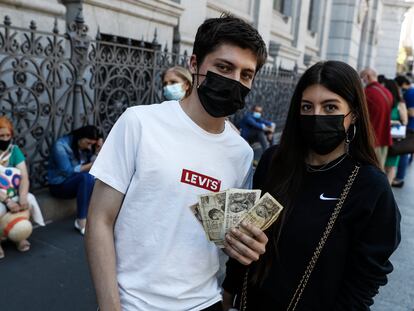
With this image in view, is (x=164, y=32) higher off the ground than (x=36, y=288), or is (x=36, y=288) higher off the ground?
(x=164, y=32)

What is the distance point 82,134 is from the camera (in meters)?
5.04

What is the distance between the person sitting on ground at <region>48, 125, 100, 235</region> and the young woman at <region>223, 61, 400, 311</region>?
317cm

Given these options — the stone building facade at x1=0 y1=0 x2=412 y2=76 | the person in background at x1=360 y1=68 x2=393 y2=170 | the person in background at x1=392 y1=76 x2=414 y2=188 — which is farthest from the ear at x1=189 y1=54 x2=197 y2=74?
the person in background at x1=392 y1=76 x2=414 y2=188

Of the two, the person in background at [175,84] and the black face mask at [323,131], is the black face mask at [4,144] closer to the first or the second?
the person in background at [175,84]

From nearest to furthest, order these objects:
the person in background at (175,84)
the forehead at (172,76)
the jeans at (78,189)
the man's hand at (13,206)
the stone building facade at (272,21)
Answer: the man's hand at (13,206) < the jeans at (78,189) < the person in background at (175,84) < the forehead at (172,76) < the stone building facade at (272,21)

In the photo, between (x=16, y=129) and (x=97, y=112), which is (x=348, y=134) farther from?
(x=97, y=112)

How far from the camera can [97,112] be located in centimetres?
579

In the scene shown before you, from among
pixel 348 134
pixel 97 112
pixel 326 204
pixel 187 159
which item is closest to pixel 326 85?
pixel 348 134

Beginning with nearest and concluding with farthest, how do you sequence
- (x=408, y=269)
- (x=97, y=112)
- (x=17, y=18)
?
(x=408, y=269) < (x=17, y=18) < (x=97, y=112)

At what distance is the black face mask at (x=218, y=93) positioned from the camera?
69.0 inches

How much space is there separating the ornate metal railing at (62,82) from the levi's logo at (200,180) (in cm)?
353

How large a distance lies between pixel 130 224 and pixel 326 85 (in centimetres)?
106

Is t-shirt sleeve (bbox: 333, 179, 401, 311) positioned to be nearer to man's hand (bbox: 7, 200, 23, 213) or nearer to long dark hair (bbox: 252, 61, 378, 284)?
long dark hair (bbox: 252, 61, 378, 284)

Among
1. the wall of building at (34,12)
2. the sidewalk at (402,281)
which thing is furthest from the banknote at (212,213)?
the wall of building at (34,12)
